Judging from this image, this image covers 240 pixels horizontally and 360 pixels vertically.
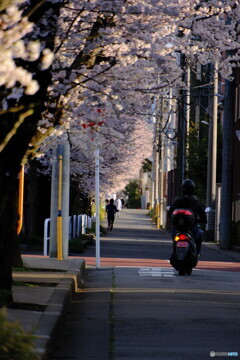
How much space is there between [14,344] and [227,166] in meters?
29.0

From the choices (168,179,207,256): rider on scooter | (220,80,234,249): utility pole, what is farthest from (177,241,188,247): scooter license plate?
(220,80,234,249): utility pole

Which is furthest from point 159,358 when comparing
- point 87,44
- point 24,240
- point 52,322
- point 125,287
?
point 24,240

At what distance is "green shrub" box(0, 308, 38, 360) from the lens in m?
6.60

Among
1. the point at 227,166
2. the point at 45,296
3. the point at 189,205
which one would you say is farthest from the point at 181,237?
the point at 227,166

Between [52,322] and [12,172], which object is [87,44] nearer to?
[12,172]

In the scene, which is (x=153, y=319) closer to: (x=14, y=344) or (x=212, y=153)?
(x=14, y=344)

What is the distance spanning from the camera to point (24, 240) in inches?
1171

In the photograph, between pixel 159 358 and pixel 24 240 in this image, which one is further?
pixel 24 240

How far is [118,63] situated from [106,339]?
5.55 m

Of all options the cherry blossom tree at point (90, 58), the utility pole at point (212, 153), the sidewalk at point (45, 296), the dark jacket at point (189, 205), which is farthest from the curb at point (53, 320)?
the utility pole at point (212, 153)

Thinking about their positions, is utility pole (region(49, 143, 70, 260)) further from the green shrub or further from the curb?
the green shrub

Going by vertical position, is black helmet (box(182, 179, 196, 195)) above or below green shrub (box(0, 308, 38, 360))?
above

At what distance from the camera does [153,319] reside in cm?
1141

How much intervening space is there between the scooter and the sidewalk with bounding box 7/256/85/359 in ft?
5.57
